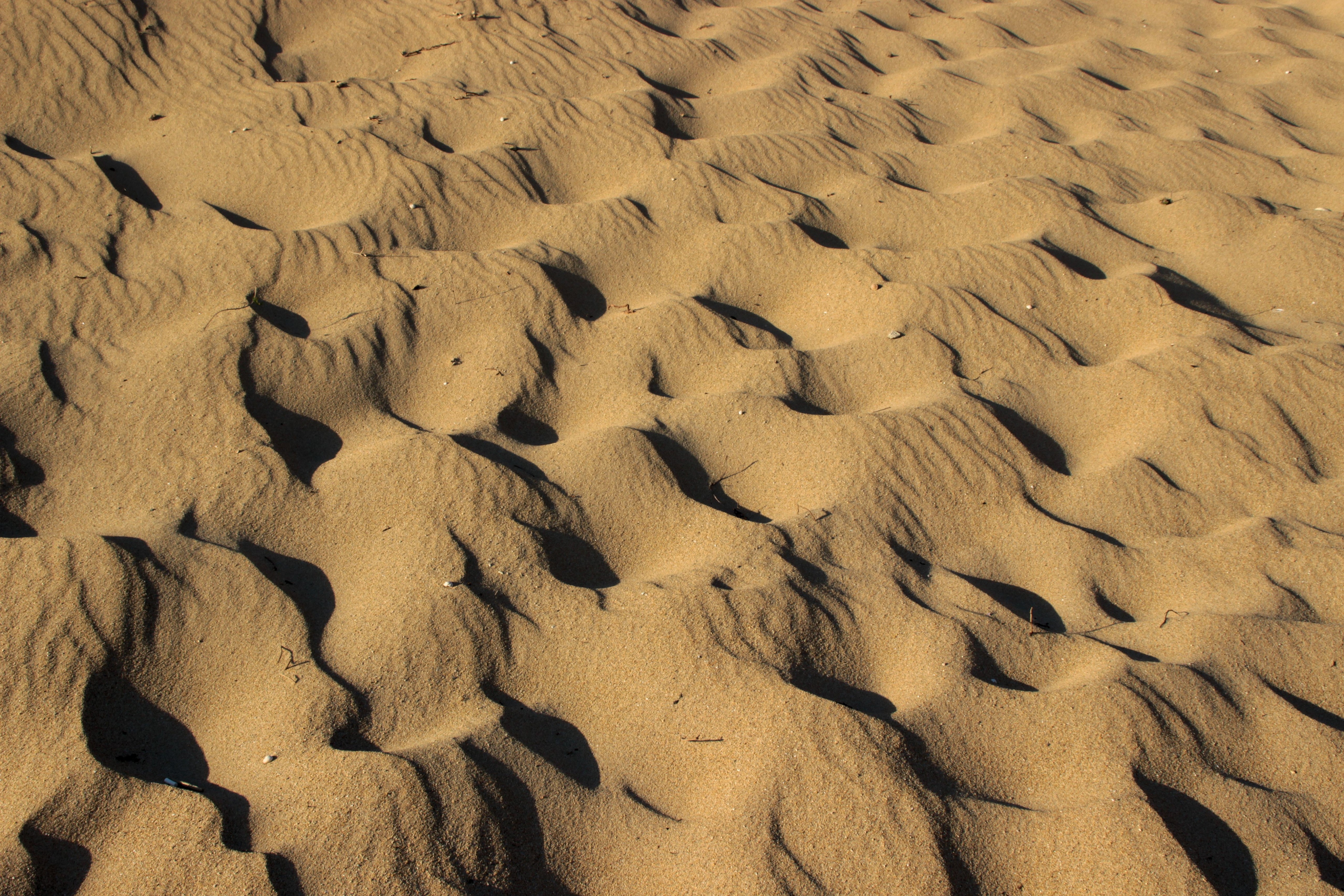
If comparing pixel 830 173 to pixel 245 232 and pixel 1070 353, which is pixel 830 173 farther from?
pixel 245 232

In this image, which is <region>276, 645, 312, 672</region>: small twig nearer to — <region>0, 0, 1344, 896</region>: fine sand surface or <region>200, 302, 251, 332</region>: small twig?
<region>0, 0, 1344, 896</region>: fine sand surface

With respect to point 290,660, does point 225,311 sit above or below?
above

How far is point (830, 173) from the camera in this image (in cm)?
374

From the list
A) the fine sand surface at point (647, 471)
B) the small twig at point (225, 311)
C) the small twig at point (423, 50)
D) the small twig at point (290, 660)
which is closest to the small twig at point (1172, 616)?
the fine sand surface at point (647, 471)

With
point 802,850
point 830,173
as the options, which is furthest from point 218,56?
point 802,850

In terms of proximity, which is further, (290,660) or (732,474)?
(732,474)

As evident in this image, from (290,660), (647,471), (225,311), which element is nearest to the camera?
(290,660)

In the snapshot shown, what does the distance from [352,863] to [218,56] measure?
3.59m

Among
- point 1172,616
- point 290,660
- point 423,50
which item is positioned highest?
point 423,50

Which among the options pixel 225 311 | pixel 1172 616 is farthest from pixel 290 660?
Result: pixel 1172 616

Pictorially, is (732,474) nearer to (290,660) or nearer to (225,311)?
(290,660)

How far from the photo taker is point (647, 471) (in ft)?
8.21

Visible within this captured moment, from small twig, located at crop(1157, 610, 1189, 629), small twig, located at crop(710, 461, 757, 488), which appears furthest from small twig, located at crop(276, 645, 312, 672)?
small twig, located at crop(1157, 610, 1189, 629)

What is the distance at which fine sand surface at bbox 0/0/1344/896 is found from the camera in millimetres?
1805
